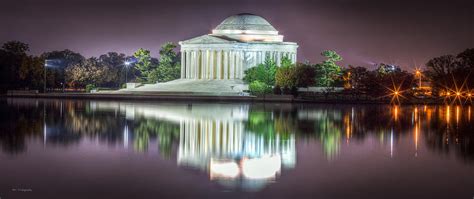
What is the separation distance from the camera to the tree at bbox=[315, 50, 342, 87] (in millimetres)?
119625

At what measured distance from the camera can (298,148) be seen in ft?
111

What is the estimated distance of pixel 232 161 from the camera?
28.5 metres

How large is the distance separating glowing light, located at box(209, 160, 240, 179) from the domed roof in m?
117

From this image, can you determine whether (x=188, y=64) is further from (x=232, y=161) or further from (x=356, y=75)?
(x=232, y=161)

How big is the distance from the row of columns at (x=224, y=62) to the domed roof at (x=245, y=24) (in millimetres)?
6845

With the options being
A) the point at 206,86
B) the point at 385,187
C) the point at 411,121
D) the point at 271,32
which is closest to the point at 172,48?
the point at 271,32

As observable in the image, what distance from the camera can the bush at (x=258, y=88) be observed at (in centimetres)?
11244

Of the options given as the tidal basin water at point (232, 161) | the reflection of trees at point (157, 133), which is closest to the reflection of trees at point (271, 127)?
the tidal basin water at point (232, 161)

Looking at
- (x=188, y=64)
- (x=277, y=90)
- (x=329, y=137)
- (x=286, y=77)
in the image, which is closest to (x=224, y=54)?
(x=188, y=64)

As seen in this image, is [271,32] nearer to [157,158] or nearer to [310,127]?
[310,127]

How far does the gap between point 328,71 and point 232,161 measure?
95.0 metres

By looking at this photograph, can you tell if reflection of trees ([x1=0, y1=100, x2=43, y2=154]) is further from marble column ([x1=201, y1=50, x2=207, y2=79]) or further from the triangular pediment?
marble column ([x1=201, y1=50, x2=207, y2=79])

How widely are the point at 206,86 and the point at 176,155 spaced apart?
9375 cm

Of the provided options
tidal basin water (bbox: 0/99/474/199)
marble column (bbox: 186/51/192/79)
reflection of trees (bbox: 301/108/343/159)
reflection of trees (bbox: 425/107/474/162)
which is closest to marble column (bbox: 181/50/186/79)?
marble column (bbox: 186/51/192/79)
